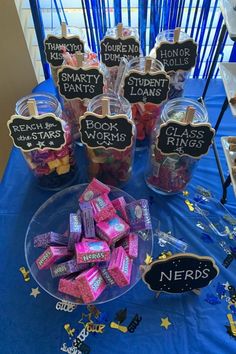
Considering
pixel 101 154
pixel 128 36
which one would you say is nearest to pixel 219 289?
pixel 101 154

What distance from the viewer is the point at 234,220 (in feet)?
2.99

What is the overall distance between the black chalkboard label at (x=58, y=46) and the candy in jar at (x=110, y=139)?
280 mm

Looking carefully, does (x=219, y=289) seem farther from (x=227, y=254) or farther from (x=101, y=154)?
(x=101, y=154)

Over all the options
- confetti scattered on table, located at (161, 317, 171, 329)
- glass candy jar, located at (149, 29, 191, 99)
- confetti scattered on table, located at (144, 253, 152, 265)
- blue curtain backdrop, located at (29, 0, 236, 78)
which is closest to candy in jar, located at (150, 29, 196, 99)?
glass candy jar, located at (149, 29, 191, 99)

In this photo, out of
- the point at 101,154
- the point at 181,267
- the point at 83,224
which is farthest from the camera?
the point at 101,154

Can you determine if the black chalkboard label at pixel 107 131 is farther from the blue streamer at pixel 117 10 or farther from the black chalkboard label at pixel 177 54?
the blue streamer at pixel 117 10

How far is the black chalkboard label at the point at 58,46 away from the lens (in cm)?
102

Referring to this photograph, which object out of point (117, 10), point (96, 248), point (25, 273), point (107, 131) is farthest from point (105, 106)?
point (117, 10)

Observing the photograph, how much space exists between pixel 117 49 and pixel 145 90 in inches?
9.1

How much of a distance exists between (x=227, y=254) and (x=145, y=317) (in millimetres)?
285

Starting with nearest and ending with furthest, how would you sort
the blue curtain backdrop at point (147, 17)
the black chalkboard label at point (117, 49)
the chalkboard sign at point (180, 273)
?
the chalkboard sign at point (180, 273)
the black chalkboard label at point (117, 49)
the blue curtain backdrop at point (147, 17)

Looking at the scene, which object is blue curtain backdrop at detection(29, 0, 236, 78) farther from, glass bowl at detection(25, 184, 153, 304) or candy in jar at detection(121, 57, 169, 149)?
glass bowl at detection(25, 184, 153, 304)

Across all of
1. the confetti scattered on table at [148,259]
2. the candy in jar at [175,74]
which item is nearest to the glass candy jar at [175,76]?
the candy in jar at [175,74]

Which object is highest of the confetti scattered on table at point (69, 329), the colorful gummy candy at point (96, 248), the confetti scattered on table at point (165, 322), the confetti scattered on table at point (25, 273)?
the colorful gummy candy at point (96, 248)
